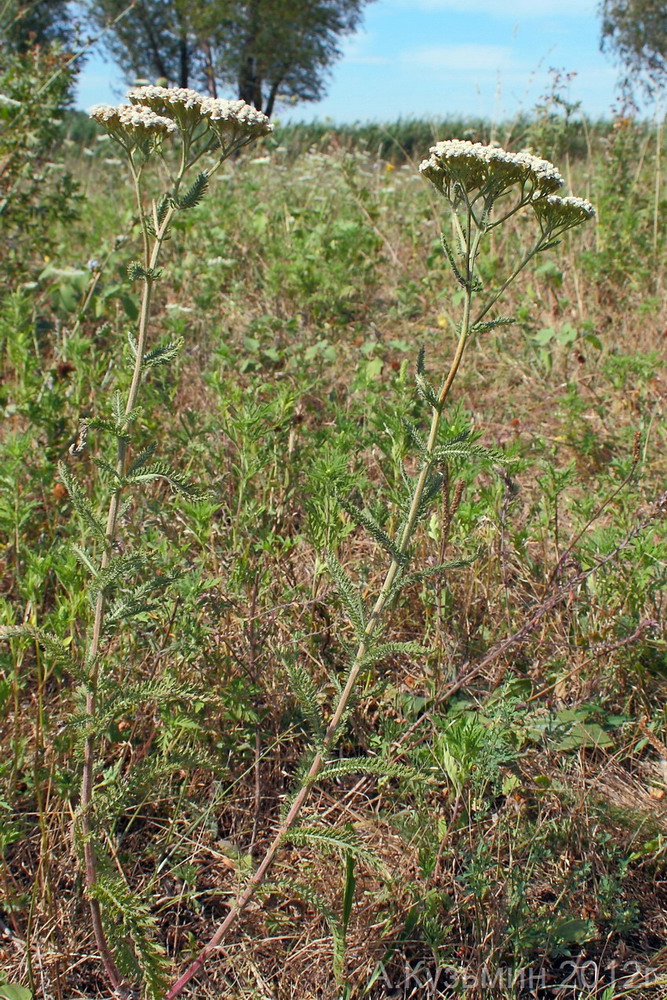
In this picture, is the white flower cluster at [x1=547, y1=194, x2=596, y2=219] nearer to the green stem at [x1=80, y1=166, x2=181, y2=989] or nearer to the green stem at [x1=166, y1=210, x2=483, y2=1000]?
the green stem at [x1=166, y1=210, x2=483, y2=1000]

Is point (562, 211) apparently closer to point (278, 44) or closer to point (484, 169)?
point (484, 169)

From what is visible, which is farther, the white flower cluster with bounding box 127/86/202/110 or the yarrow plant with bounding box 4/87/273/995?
the white flower cluster with bounding box 127/86/202/110

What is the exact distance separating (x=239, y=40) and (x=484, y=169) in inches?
1350

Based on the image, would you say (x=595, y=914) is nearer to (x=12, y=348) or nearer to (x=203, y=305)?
(x=12, y=348)

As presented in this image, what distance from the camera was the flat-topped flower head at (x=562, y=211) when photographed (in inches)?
66.0

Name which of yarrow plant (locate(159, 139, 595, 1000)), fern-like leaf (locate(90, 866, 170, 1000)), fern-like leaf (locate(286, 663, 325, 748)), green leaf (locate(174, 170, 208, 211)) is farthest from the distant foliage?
fern-like leaf (locate(90, 866, 170, 1000))

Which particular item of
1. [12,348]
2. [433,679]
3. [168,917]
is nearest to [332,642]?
[433,679]

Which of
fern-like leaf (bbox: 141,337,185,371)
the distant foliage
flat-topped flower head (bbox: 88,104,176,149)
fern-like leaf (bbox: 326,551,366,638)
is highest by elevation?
the distant foliage

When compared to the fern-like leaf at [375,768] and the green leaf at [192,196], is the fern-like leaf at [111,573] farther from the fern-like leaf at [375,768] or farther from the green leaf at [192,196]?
the green leaf at [192,196]

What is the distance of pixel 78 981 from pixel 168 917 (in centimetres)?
22

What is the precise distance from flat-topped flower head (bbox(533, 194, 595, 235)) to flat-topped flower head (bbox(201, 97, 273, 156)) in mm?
636

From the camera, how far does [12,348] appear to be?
3.07 metres

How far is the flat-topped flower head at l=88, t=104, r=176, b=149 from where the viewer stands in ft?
5.07

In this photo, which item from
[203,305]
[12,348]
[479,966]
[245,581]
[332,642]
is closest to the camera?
[479,966]
